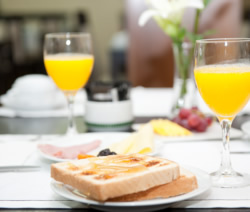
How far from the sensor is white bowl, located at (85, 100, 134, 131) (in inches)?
49.8

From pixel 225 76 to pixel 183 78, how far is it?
0.53m

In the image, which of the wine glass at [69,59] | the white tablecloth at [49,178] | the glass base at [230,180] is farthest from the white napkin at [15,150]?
the glass base at [230,180]

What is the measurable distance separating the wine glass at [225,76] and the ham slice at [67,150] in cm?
29

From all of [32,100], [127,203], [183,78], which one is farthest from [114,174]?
[32,100]

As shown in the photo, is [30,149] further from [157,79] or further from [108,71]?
[108,71]

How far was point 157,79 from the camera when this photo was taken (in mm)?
2615

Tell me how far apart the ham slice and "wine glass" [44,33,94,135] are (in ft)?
0.67

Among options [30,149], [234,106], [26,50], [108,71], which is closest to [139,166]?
[234,106]

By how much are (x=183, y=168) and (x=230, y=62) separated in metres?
0.21

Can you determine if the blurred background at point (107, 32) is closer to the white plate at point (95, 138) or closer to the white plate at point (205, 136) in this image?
the white plate at point (205, 136)

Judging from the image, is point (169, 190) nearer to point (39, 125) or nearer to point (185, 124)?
point (185, 124)

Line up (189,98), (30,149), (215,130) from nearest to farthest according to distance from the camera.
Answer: (30,149)
(215,130)
(189,98)

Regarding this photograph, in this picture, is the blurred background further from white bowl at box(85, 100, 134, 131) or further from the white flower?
white bowl at box(85, 100, 134, 131)

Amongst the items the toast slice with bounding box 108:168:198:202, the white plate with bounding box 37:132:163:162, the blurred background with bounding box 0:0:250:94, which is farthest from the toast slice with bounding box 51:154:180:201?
the blurred background with bounding box 0:0:250:94
